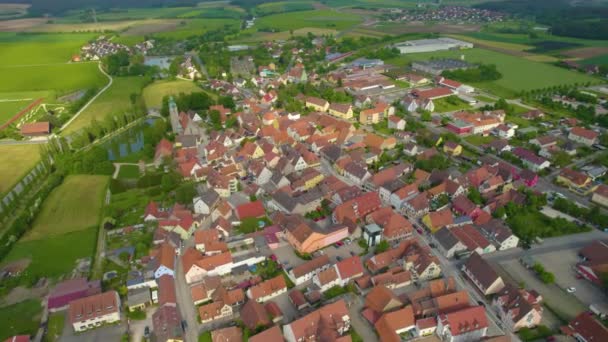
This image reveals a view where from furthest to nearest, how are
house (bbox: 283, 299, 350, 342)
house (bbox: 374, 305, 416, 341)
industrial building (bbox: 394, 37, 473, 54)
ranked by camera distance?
industrial building (bbox: 394, 37, 473, 54) → house (bbox: 374, 305, 416, 341) → house (bbox: 283, 299, 350, 342)

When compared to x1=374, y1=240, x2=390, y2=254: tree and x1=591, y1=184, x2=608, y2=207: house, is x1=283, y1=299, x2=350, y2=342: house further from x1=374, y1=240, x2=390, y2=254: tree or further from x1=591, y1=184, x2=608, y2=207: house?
x1=591, y1=184, x2=608, y2=207: house

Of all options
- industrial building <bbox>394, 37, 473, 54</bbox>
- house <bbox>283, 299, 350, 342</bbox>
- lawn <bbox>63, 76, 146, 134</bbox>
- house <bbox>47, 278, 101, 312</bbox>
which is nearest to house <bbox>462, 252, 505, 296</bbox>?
house <bbox>283, 299, 350, 342</bbox>

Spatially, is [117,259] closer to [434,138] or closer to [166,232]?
[166,232]

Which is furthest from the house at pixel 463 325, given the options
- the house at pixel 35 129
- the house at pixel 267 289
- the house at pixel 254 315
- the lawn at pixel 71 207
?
the house at pixel 35 129

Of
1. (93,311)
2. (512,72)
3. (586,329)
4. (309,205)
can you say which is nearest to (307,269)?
(309,205)

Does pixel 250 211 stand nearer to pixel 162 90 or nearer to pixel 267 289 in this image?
pixel 267 289

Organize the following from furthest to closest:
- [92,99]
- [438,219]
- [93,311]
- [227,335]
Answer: [92,99] → [438,219] → [93,311] → [227,335]

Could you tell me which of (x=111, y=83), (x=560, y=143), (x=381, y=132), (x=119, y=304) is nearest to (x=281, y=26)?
(x=111, y=83)
